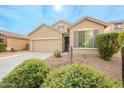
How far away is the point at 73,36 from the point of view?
1208 centimetres

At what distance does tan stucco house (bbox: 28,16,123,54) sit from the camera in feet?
32.2

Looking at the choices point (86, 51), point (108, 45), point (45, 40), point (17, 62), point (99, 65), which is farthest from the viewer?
point (86, 51)

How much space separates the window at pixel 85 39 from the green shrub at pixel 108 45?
788mm

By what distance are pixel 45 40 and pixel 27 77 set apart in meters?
6.40

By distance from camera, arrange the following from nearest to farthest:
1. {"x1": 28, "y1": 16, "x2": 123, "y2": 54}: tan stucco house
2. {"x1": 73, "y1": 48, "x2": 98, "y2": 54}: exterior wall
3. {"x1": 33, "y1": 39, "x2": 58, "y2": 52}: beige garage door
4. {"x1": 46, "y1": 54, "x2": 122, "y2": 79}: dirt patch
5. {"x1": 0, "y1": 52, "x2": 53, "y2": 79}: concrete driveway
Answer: {"x1": 46, "y1": 54, "x2": 122, "y2": 79}: dirt patch < {"x1": 0, "y1": 52, "x2": 53, "y2": 79}: concrete driveway < {"x1": 33, "y1": 39, "x2": 58, "y2": 52}: beige garage door < {"x1": 28, "y1": 16, "x2": 123, "y2": 54}: tan stucco house < {"x1": 73, "y1": 48, "x2": 98, "y2": 54}: exterior wall

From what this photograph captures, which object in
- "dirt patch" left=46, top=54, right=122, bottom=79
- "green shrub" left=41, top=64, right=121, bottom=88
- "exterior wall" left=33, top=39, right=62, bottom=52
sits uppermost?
"exterior wall" left=33, top=39, right=62, bottom=52

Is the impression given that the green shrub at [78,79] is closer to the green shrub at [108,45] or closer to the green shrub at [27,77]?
the green shrub at [27,77]

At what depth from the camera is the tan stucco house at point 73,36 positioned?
32.2 feet

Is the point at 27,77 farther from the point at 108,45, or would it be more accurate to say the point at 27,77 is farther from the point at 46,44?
the point at 108,45

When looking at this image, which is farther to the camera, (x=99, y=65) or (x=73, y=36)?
(x=73, y=36)

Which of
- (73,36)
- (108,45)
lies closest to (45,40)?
(73,36)

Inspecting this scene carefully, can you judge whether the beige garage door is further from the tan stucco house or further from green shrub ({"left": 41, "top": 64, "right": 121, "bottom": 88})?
green shrub ({"left": 41, "top": 64, "right": 121, "bottom": 88})

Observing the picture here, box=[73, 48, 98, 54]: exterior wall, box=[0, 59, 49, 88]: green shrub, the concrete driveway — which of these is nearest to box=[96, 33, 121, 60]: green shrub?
box=[73, 48, 98, 54]: exterior wall
